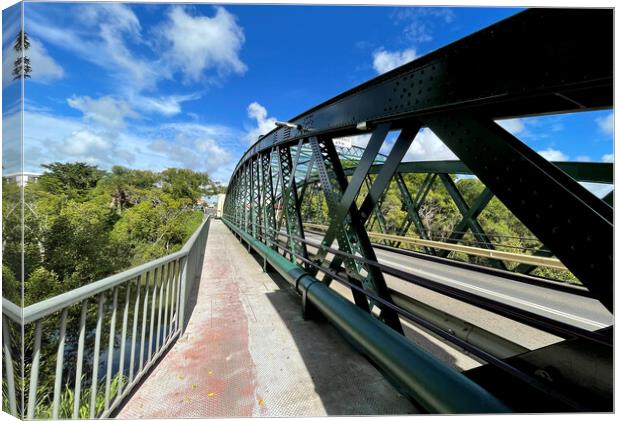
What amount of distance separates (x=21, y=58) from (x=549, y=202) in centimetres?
376

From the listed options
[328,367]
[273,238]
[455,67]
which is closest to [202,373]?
[328,367]

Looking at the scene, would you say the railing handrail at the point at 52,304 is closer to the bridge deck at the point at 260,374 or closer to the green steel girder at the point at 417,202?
the bridge deck at the point at 260,374

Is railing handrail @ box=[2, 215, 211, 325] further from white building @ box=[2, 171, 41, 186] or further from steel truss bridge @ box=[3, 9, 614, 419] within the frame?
white building @ box=[2, 171, 41, 186]

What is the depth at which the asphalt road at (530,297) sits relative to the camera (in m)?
4.23

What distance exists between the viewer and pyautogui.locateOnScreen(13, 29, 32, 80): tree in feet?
7.09

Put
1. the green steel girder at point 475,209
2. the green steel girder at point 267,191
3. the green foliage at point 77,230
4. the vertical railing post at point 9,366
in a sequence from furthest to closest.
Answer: the green steel girder at point 267,191 → the green steel girder at point 475,209 → the green foliage at point 77,230 → the vertical railing post at point 9,366

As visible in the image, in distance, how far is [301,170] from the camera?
53.3 feet

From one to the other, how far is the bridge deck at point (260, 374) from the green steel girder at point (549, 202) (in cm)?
161

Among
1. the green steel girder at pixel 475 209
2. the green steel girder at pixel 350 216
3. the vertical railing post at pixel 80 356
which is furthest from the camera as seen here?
the green steel girder at pixel 475 209

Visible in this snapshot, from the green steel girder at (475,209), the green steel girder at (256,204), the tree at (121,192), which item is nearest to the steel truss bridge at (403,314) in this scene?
the green steel girder at (475,209)

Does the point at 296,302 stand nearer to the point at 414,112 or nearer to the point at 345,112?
the point at 345,112

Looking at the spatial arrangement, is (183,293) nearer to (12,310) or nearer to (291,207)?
(12,310)

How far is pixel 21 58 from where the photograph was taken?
2.22m

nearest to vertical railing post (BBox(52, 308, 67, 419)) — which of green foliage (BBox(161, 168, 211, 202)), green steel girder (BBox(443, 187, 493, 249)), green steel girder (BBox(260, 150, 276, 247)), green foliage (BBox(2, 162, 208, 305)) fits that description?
green foliage (BBox(2, 162, 208, 305))
